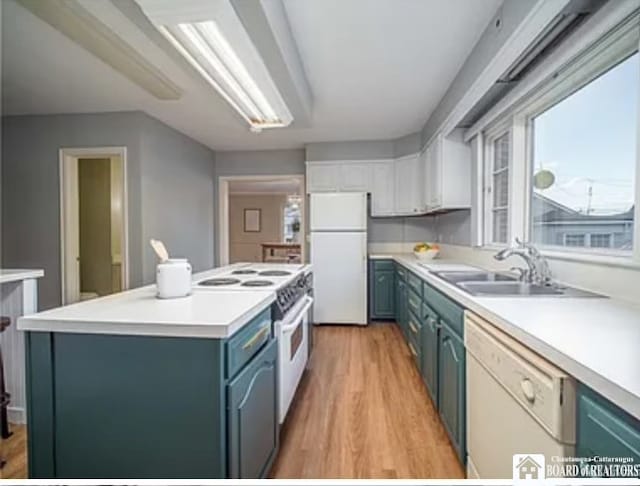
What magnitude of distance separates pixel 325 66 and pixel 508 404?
2.59 metres

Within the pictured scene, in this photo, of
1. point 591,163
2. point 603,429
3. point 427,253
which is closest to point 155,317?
point 603,429

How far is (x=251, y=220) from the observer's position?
11188 mm

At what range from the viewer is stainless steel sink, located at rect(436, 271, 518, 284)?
2.38m

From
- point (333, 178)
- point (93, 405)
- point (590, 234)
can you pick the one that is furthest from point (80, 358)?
point (333, 178)

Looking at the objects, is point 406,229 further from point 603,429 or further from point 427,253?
point 603,429

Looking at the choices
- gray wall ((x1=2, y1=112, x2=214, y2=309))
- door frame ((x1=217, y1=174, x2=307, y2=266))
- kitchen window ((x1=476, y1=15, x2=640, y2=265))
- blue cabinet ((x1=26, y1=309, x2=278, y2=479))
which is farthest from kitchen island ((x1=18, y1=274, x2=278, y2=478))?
door frame ((x1=217, y1=174, x2=307, y2=266))

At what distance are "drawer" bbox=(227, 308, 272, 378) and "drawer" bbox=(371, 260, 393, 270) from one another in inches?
126

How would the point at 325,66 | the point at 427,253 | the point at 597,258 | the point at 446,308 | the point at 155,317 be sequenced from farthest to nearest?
the point at 427,253 → the point at 325,66 → the point at 446,308 → the point at 597,258 → the point at 155,317

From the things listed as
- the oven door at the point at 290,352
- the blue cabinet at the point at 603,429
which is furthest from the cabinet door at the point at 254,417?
the blue cabinet at the point at 603,429

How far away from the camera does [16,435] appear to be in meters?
2.20

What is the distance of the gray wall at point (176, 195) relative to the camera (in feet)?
13.0

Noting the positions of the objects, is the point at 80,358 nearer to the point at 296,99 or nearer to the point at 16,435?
the point at 16,435

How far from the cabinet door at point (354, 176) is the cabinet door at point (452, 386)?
10.7 ft

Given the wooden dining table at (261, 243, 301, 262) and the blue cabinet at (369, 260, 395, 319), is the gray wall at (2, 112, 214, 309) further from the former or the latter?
the wooden dining table at (261, 243, 301, 262)
